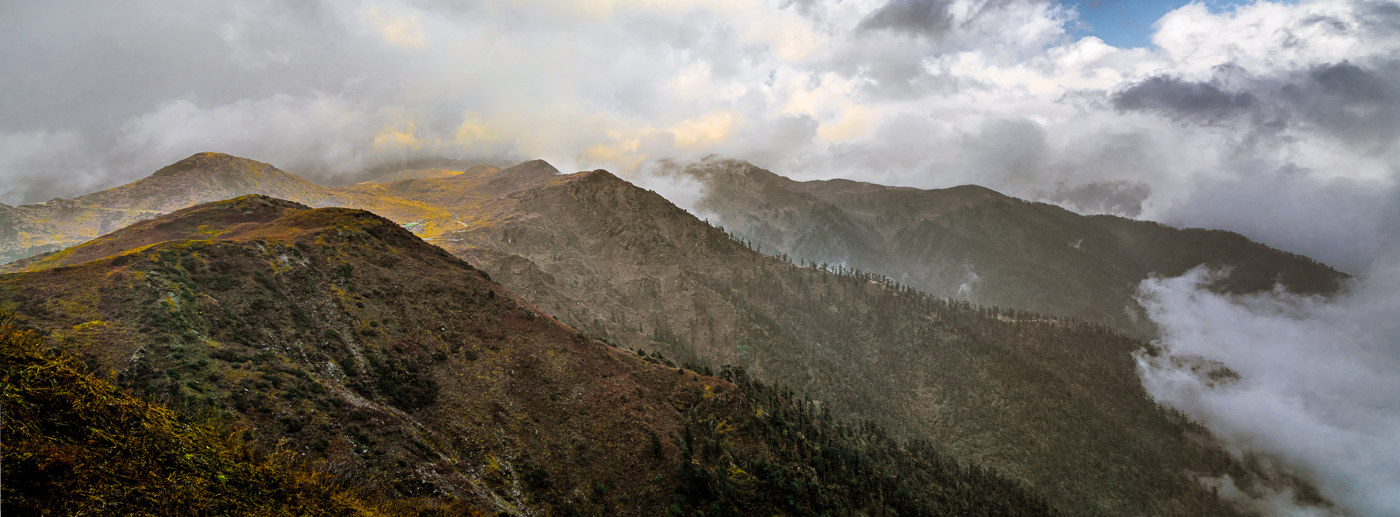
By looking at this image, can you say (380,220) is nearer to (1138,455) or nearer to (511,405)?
(511,405)

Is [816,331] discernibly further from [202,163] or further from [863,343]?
[202,163]

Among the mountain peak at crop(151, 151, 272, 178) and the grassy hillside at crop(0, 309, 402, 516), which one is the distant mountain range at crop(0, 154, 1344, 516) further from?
the grassy hillside at crop(0, 309, 402, 516)

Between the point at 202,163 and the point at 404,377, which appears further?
the point at 202,163

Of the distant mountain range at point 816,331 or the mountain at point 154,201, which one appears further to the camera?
the distant mountain range at point 816,331

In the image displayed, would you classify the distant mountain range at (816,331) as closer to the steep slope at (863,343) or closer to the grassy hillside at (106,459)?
the steep slope at (863,343)

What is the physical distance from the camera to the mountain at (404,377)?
28531mm

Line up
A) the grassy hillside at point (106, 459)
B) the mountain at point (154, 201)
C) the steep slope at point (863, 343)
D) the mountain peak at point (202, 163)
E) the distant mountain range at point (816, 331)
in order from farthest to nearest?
1. the mountain peak at point (202, 163)
2. the steep slope at point (863, 343)
3. the distant mountain range at point (816, 331)
4. the mountain at point (154, 201)
5. the grassy hillside at point (106, 459)

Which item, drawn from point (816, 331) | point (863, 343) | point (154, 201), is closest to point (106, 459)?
point (816, 331)

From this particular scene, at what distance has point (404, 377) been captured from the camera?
41.4 metres

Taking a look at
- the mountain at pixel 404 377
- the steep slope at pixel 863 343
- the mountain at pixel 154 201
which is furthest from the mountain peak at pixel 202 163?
the mountain at pixel 404 377

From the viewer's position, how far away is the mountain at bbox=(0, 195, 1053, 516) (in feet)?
93.6

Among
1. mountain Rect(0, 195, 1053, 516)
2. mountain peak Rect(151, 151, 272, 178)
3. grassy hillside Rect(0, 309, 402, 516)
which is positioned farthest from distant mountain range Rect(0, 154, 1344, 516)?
grassy hillside Rect(0, 309, 402, 516)

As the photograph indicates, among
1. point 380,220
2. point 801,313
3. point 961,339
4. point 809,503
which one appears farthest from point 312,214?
point 961,339

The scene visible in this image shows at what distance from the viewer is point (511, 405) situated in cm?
4562
